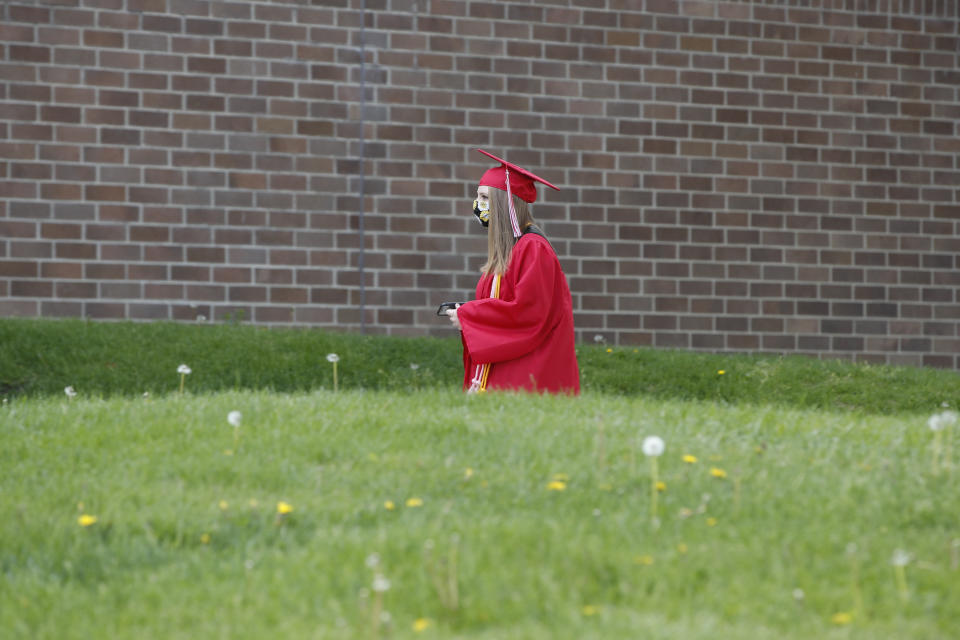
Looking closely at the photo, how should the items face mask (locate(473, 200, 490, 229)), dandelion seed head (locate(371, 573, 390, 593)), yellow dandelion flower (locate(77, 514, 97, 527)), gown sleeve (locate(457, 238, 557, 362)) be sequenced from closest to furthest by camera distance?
dandelion seed head (locate(371, 573, 390, 593)), yellow dandelion flower (locate(77, 514, 97, 527)), gown sleeve (locate(457, 238, 557, 362)), face mask (locate(473, 200, 490, 229))

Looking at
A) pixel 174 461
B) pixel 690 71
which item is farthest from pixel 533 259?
pixel 690 71

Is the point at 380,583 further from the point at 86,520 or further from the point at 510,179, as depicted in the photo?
the point at 510,179

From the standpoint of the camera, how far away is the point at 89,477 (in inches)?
151

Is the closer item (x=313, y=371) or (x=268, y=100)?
(x=313, y=371)

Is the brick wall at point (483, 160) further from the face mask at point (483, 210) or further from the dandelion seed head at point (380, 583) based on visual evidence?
the dandelion seed head at point (380, 583)

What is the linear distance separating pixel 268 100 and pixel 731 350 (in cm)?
508

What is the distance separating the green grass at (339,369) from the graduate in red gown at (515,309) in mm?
1596

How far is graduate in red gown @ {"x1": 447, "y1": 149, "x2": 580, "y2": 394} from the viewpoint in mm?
5594

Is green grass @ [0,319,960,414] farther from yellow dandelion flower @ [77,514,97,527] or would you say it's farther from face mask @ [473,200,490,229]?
yellow dandelion flower @ [77,514,97,527]

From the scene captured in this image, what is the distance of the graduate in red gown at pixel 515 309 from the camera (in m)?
5.59

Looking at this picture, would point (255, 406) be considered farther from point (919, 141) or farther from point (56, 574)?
point (919, 141)

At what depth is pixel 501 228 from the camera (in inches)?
228

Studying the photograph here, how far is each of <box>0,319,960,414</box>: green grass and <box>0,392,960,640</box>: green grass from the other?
274cm

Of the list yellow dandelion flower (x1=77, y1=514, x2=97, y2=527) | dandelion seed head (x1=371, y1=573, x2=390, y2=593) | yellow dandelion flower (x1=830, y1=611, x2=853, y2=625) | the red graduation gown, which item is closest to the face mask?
the red graduation gown
